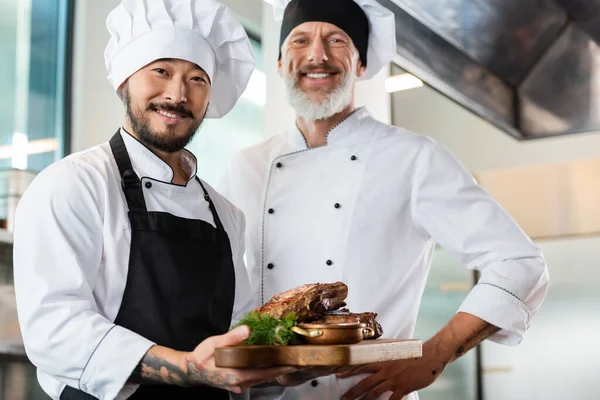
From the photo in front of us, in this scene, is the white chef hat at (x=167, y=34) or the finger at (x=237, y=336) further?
the white chef hat at (x=167, y=34)

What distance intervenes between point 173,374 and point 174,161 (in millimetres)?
560

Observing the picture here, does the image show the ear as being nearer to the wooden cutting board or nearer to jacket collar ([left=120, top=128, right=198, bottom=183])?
jacket collar ([left=120, top=128, right=198, bottom=183])

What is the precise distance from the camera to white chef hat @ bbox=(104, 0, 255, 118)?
164 centimetres

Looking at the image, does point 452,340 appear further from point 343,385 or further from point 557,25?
point 557,25

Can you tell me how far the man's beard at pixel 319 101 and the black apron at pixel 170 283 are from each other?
2.03ft

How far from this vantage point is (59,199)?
1455mm

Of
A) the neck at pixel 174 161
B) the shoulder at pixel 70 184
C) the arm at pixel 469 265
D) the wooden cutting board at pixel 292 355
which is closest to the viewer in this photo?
the wooden cutting board at pixel 292 355

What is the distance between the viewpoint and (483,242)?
209 cm

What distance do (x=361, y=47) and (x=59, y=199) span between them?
44.9 inches

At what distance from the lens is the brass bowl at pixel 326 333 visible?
130cm

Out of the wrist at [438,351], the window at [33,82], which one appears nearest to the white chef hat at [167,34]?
the wrist at [438,351]

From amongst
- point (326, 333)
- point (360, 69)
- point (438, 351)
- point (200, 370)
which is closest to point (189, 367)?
point (200, 370)

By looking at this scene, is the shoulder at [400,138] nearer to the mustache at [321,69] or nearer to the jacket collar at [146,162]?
Answer: the mustache at [321,69]

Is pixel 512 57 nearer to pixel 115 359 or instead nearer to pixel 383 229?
pixel 383 229
